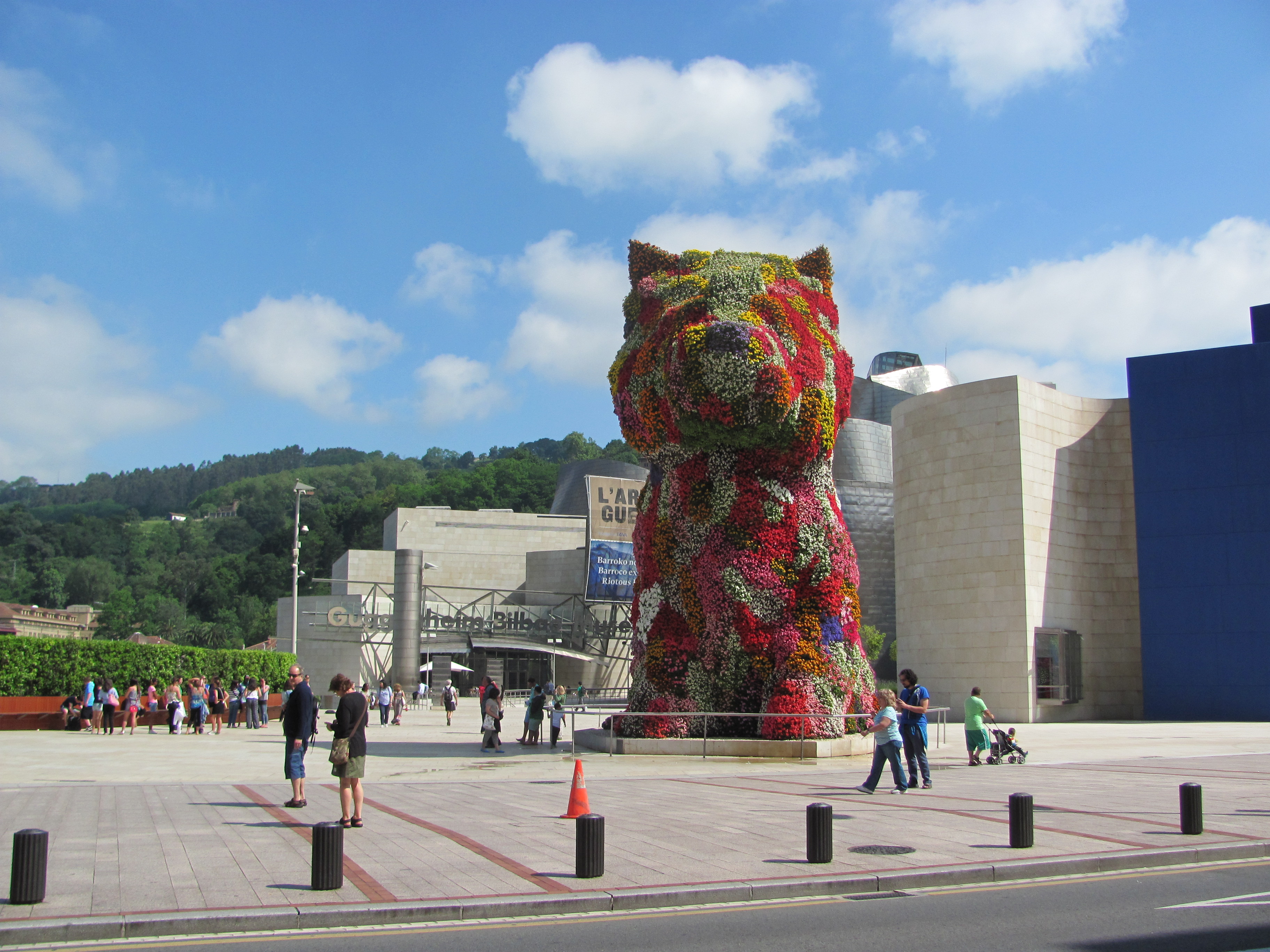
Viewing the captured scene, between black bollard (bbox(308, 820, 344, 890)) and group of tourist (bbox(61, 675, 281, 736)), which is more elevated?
black bollard (bbox(308, 820, 344, 890))

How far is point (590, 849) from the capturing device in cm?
881

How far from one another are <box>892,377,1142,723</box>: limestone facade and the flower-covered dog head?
18009mm

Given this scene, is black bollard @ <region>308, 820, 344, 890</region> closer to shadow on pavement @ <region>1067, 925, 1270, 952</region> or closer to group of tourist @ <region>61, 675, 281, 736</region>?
shadow on pavement @ <region>1067, 925, 1270, 952</region>

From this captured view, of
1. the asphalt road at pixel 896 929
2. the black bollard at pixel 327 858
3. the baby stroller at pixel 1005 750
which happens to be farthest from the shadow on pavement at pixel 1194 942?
the baby stroller at pixel 1005 750

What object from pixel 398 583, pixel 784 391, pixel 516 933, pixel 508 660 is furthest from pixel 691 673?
pixel 508 660

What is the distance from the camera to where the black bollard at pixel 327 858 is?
27.1 feet

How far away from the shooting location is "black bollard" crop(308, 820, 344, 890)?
8.26 meters

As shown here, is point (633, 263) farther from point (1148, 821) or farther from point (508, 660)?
point (508, 660)

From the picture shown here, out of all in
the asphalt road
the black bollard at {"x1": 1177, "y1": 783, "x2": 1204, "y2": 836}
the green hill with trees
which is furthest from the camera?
the green hill with trees

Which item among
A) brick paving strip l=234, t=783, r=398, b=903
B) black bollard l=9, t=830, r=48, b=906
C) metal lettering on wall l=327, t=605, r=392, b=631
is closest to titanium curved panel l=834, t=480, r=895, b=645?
metal lettering on wall l=327, t=605, r=392, b=631

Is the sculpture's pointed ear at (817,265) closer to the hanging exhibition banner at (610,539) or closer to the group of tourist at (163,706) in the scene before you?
the group of tourist at (163,706)

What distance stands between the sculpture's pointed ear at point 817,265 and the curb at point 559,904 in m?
15.4

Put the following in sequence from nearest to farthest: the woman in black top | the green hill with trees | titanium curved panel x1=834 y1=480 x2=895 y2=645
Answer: the woman in black top < titanium curved panel x1=834 y1=480 x2=895 y2=645 < the green hill with trees

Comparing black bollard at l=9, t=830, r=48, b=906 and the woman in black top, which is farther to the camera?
the woman in black top
